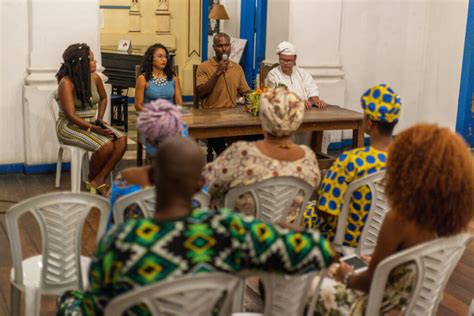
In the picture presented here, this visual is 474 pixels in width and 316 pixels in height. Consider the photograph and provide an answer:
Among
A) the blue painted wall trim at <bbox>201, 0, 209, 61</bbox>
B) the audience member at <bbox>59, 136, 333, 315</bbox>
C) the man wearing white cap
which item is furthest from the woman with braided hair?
the blue painted wall trim at <bbox>201, 0, 209, 61</bbox>

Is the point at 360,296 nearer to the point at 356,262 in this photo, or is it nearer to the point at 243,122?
the point at 356,262

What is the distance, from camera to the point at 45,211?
2.64 m

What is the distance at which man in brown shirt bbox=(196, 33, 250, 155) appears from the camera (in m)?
5.86

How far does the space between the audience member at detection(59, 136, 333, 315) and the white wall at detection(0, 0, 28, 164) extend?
431 cm

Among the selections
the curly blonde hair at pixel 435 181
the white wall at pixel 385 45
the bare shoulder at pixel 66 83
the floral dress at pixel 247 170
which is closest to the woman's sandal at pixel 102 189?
the bare shoulder at pixel 66 83

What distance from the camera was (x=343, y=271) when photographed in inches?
99.4

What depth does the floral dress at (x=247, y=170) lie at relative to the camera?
2.96m

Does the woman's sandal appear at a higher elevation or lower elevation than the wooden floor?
higher

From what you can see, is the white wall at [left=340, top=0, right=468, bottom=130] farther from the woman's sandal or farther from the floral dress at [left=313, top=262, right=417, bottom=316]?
the floral dress at [left=313, top=262, right=417, bottom=316]

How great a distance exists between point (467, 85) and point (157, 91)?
155 inches

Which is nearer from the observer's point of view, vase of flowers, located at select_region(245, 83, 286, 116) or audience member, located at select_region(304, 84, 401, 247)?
audience member, located at select_region(304, 84, 401, 247)

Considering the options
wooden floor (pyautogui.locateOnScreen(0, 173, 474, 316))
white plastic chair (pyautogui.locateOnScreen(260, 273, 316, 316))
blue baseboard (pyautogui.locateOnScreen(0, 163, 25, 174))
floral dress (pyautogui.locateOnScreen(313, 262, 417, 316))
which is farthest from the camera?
blue baseboard (pyautogui.locateOnScreen(0, 163, 25, 174))

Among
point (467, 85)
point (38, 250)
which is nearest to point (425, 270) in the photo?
point (38, 250)

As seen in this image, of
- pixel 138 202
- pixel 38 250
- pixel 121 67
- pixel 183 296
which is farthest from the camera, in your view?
pixel 121 67
